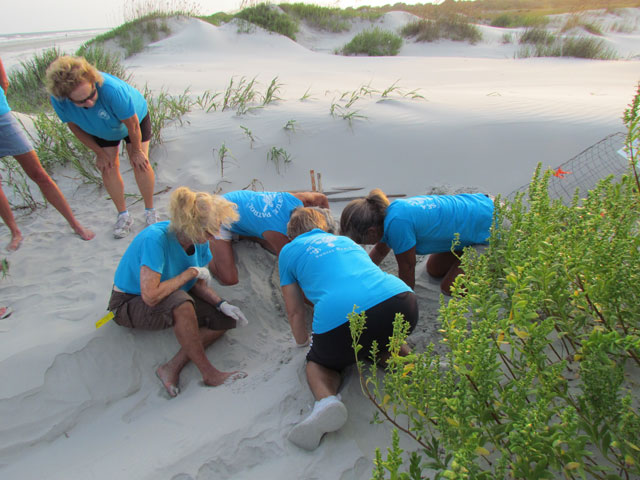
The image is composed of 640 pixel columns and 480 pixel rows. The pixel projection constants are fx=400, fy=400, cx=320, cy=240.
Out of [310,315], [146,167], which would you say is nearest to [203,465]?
[310,315]

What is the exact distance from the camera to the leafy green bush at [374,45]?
12.6 meters

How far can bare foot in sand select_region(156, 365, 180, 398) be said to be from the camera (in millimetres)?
2404

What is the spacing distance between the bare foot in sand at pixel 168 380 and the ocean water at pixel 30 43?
16145mm

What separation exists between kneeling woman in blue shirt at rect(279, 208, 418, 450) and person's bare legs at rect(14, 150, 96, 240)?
2.46 meters

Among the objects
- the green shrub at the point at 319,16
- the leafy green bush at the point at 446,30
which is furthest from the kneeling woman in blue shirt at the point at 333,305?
the green shrub at the point at 319,16

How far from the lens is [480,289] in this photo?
4.81 feet

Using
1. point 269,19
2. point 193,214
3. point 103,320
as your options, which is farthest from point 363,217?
point 269,19

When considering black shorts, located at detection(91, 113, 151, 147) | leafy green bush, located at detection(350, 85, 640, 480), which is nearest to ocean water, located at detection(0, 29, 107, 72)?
black shorts, located at detection(91, 113, 151, 147)

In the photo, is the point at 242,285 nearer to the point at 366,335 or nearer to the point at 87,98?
the point at 366,335

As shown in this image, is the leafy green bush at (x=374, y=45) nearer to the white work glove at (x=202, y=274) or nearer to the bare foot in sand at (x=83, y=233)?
the bare foot in sand at (x=83, y=233)

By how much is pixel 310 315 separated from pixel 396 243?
0.87m

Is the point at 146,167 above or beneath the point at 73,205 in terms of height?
above

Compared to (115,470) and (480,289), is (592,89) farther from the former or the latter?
(115,470)

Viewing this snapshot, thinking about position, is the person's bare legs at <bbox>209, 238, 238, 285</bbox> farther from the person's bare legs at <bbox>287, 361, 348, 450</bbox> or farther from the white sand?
the person's bare legs at <bbox>287, 361, 348, 450</bbox>
